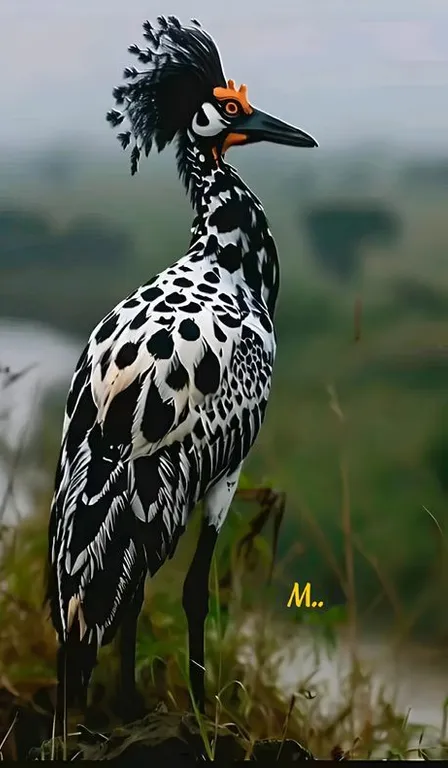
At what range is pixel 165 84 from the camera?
85.7 inches

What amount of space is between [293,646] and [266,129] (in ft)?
3.96

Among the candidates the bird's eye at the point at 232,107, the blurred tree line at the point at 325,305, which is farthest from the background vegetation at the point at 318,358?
the bird's eye at the point at 232,107

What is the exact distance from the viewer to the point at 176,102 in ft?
7.18

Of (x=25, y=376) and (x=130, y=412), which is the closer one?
(x=130, y=412)

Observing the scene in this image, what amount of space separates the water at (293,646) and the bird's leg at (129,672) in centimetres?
35

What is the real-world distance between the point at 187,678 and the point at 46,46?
1515mm

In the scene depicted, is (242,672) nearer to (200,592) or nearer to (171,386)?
(200,592)

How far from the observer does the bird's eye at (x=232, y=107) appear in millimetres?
2186

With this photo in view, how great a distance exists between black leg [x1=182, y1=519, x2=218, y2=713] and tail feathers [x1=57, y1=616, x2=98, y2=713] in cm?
23

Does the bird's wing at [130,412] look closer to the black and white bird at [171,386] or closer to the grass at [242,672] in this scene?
the black and white bird at [171,386]

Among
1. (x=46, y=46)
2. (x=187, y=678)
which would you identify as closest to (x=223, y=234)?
(x=46, y=46)

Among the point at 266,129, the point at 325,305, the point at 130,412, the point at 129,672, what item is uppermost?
the point at 266,129

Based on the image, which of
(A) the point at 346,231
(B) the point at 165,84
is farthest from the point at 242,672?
(B) the point at 165,84

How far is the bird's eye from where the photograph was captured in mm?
2186
